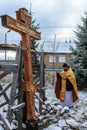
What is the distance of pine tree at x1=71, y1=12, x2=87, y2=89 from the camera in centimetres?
1850

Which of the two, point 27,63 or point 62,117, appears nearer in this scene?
point 27,63

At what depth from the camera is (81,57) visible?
18.8 meters

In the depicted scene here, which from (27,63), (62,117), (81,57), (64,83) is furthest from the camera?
(81,57)

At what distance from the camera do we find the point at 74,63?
19047 millimetres

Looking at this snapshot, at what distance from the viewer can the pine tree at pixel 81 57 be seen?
60.7 feet

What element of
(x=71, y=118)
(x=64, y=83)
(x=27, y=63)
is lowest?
(x=71, y=118)

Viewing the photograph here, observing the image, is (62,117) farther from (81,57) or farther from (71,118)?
(81,57)

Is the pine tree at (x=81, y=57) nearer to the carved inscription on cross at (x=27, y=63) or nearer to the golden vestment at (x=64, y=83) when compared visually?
the golden vestment at (x=64, y=83)

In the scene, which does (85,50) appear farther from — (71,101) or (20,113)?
(20,113)

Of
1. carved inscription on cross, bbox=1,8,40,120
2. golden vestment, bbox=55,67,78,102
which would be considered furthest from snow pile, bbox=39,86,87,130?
carved inscription on cross, bbox=1,8,40,120

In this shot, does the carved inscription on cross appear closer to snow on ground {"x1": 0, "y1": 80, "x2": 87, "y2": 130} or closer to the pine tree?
snow on ground {"x1": 0, "y1": 80, "x2": 87, "y2": 130}

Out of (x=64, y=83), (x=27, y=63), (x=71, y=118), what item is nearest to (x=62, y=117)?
(x=71, y=118)

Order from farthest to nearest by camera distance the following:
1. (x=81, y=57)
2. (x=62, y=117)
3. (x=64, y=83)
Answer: (x=81, y=57) < (x=64, y=83) < (x=62, y=117)

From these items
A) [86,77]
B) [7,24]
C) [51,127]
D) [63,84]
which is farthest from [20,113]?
[86,77]
